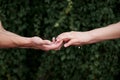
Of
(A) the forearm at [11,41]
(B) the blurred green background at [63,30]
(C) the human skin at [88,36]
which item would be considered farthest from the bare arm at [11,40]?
(B) the blurred green background at [63,30]

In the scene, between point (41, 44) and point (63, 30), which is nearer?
point (41, 44)

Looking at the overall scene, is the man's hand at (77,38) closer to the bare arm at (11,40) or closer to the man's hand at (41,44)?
the man's hand at (41,44)

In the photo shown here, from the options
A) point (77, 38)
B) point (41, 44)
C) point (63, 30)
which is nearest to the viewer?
point (77, 38)

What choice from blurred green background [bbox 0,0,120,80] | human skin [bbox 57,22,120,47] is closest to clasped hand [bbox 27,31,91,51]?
human skin [bbox 57,22,120,47]

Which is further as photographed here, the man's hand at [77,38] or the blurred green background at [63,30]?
the blurred green background at [63,30]

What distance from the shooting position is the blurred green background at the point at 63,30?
5293 mm

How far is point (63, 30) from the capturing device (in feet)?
17.6

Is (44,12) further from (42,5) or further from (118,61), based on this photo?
(118,61)

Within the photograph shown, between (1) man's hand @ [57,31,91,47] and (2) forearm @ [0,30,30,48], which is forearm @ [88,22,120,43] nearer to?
(1) man's hand @ [57,31,91,47]

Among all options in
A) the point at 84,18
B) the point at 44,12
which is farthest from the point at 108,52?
the point at 44,12

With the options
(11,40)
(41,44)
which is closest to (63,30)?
(41,44)

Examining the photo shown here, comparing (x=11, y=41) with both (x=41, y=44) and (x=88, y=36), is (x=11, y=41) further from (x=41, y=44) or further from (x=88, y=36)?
(x=88, y=36)

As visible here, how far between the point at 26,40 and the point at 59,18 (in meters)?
1.47

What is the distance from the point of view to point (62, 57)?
5383mm
